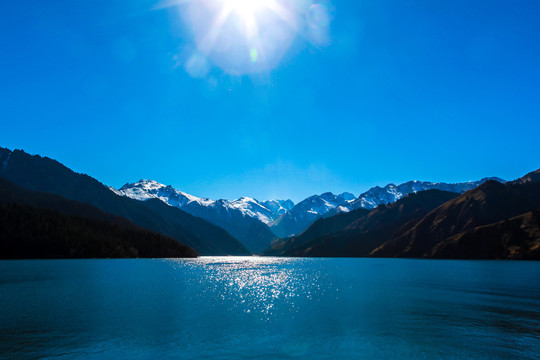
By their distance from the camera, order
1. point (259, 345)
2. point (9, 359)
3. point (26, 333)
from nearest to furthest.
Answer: point (9, 359), point (259, 345), point (26, 333)

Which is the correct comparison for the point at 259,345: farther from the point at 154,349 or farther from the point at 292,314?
the point at 292,314

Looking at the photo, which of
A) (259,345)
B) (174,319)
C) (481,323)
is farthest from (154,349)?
(481,323)

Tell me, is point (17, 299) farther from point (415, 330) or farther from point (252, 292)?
point (415, 330)

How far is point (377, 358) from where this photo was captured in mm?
34000

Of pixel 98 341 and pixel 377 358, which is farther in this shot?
pixel 98 341

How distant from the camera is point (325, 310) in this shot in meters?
60.0

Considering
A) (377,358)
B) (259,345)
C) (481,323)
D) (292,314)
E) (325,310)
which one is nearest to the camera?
(377,358)

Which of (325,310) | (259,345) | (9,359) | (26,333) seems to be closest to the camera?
(9,359)

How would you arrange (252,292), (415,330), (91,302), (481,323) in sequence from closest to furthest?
(415,330) < (481,323) < (91,302) < (252,292)

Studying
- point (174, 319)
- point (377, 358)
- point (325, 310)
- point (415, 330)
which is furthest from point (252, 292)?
point (377, 358)

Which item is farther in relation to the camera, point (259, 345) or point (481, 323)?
point (481, 323)

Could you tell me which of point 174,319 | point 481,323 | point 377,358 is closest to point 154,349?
point 174,319

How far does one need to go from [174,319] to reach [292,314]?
18653 millimetres

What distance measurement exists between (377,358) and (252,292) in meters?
53.2
